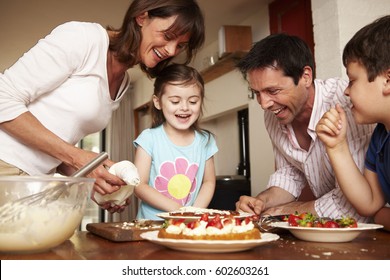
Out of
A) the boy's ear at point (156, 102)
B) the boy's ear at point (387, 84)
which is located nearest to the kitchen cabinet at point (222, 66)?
the boy's ear at point (156, 102)

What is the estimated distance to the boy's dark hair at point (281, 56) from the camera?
174 cm

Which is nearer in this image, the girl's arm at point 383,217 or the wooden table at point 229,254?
the wooden table at point 229,254

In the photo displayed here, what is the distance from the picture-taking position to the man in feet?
5.45

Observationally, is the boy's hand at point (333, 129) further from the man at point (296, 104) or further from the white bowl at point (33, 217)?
the white bowl at point (33, 217)

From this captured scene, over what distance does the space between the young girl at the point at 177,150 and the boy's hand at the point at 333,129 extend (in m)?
0.72

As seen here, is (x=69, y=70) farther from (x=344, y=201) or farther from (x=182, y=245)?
(x=344, y=201)

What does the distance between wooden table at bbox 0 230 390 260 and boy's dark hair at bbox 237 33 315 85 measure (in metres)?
0.88

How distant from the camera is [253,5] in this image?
451cm

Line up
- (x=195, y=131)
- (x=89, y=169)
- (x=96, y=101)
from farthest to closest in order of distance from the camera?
(x=195, y=131) < (x=96, y=101) < (x=89, y=169)

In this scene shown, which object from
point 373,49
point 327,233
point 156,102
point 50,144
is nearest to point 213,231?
point 327,233

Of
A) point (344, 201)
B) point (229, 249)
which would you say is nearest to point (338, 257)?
point (229, 249)

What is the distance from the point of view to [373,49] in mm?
1267
